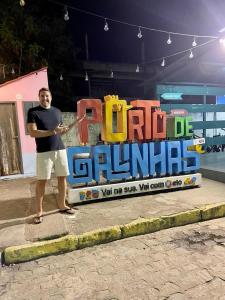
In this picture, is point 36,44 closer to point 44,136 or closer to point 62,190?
point 44,136

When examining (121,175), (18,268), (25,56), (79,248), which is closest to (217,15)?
(25,56)

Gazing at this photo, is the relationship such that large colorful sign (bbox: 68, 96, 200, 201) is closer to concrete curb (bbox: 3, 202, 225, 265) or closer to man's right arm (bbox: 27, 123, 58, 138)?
man's right arm (bbox: 27, 123, 58, 138)

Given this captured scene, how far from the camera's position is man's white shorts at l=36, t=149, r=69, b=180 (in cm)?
372

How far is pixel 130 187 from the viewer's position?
4828 millimetres

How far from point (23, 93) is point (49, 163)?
3.48m

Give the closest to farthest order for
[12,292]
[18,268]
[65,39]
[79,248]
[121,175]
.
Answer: [12,292] → [18,268] → [79,248] → [121,175] → [65,39]

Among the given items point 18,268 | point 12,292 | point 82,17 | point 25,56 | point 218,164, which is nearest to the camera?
point 12,292

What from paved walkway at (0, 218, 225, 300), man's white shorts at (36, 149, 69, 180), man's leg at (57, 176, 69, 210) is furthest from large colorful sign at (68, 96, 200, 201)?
paved walkway at (0, 218, 225, 300)

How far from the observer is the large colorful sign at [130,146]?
4.60m

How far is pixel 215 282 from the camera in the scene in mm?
2521

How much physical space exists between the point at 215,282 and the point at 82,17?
12422 millimetres

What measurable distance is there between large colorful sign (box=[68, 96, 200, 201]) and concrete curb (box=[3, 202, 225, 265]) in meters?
1.14

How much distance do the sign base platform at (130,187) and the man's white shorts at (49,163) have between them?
24.7 inches

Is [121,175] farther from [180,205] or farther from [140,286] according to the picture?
[140,286]
